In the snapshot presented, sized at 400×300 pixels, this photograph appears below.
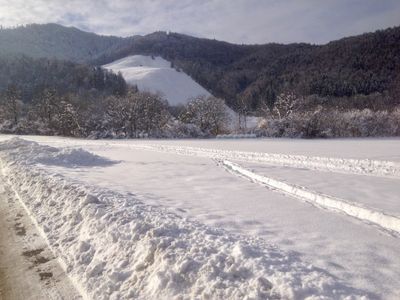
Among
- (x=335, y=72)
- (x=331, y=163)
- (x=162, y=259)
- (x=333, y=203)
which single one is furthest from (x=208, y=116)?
(x=335, y=72)

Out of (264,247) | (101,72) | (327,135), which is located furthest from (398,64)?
(264,247)

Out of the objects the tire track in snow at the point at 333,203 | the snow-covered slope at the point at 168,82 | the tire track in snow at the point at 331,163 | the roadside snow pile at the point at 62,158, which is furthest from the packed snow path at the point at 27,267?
the snow-covered slope at the point at 168,82

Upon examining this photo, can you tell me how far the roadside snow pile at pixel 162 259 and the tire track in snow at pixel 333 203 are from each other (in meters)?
2.85

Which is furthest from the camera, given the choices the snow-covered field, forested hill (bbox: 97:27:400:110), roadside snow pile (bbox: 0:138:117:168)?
forested hill (bbox: 97:27:400:110)

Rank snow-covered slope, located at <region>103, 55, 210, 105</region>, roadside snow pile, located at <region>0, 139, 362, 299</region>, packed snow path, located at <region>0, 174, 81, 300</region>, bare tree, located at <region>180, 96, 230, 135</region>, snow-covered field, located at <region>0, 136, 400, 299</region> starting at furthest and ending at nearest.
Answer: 1. snow-covered slope, located at <region>103, 55, 210, 105</region>
2. bare tree, located at <region>180, 96, 230, 135</region>
3. packed snow path, located at <region>0, 174, 81, 300</region>
4. snow-covered field, located at <region>0, 136, 400, 299</region>
5. roadside snow pile, located at <region>0, 139, 362, 299</region>

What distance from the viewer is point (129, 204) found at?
9.73 m

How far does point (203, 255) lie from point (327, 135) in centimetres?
3873

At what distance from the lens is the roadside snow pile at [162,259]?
511 cm

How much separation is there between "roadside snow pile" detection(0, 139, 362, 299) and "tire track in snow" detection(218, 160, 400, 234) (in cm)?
285

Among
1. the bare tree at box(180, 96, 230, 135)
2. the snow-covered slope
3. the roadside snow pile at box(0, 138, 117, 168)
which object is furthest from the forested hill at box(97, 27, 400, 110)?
the roadside snow pile at box(0, 138, 117, 168)

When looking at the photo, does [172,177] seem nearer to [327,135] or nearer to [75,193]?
[75,193]

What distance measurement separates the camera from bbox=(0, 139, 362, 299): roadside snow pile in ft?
16.8

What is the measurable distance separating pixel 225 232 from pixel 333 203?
3.58m

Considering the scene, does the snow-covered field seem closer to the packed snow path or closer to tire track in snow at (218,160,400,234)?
tire track in snow at (218,160,400,234)
